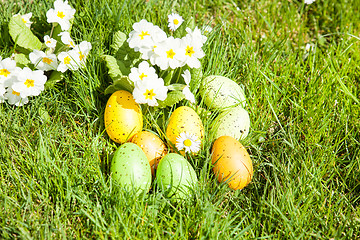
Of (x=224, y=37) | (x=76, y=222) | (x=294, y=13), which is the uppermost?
(x=294, y=13)

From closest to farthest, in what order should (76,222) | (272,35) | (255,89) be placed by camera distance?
(76,222)
(255,89)
(272,35)

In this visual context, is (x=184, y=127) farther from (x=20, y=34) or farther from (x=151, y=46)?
(x=20, y=34)

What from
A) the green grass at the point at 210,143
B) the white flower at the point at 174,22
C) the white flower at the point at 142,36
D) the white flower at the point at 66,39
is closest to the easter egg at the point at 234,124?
the green grass at the point at 210,143

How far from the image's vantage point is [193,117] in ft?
6.72

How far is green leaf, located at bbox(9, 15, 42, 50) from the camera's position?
2367 millimetres

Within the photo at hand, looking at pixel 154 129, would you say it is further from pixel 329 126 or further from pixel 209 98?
pixel 329 126

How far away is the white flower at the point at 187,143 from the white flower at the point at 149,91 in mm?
245

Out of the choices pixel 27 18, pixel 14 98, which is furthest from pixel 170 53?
pixel 27 18

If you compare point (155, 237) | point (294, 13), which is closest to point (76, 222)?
point (155, 237)

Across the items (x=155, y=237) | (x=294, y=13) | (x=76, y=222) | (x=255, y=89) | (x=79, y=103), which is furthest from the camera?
(x=294, y=13)

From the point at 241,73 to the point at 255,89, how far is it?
0.20 meters

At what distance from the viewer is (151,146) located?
199 cm

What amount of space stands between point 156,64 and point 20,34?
100cm

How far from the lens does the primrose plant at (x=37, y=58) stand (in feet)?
6.97
